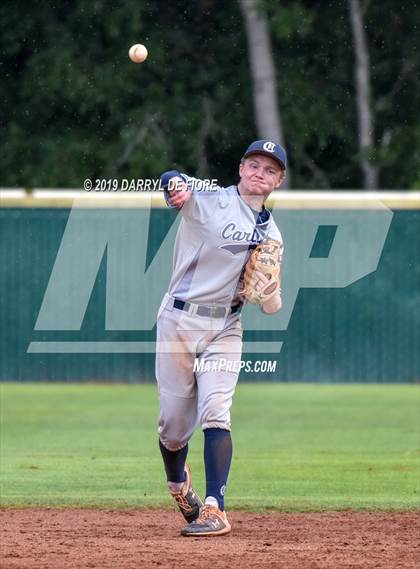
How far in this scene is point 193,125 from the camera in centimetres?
2442

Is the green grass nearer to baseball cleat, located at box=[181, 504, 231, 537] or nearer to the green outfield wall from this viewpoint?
the green outfield wall

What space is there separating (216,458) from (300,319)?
1099cm

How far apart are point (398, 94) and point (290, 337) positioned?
907cm

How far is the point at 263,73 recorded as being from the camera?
23.6 m

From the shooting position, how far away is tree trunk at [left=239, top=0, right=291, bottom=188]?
23516 mm

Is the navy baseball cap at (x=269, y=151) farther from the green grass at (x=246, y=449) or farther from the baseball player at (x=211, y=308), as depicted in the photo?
the green grass at (x=246, y=449)

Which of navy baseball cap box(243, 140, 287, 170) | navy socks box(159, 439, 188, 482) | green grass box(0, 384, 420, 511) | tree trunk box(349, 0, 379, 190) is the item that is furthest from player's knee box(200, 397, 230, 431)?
tree trunk box(349, 0, 379, 190)

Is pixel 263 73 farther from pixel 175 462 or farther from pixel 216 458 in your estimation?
pixel 216 458

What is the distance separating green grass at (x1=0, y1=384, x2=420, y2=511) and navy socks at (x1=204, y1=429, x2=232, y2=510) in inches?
62.7

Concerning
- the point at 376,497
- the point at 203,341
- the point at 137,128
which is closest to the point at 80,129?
the point at 137,128

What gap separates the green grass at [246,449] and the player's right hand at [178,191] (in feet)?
7.86

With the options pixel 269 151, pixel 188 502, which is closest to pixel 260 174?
pixel 269 151

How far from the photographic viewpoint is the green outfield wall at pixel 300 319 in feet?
56.5

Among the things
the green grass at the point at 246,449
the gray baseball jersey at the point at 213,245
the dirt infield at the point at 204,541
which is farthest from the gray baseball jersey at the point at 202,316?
the green grass at the point at 246,449
